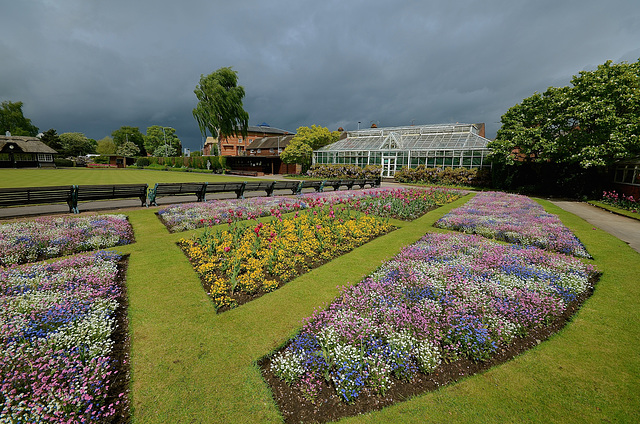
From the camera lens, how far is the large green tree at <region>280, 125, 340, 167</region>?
42219 millimetres

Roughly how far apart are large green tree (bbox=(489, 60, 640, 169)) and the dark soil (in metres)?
19.7

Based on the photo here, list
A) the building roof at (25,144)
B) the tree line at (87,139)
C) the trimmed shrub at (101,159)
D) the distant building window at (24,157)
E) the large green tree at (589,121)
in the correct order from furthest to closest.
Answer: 1. the trimmed shrub at (101,159)
2. the tree line at (87,139)
3. the distant building window at (24,157)
4. the building roof at (25,144)
5. the large green tree at (589,121)

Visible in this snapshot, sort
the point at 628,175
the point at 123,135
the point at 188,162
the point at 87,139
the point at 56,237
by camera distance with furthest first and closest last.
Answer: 1. the point at 123,135
2. the point at 87,139
3. the point at 188,162
4. the point at 628,175
5. the point at 56,237

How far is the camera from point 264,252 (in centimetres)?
658

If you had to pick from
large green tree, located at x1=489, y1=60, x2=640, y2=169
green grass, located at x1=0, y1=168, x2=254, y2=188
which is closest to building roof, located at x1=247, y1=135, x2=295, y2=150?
green grass, located at x1=0, y1=168, x2=254, y2=188

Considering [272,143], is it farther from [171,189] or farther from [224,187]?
[171,189]

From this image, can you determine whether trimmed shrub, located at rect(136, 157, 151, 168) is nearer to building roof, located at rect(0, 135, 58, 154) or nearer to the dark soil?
building roof, located at rect(0, 135, 58, 154)

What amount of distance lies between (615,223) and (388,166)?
26.9 m

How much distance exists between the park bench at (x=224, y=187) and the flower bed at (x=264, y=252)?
21.6ft

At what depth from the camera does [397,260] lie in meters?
6.39

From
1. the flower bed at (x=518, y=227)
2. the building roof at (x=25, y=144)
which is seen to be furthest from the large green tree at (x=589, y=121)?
the building roof at (x=25, y=144)

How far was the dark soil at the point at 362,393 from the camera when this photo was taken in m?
2.74

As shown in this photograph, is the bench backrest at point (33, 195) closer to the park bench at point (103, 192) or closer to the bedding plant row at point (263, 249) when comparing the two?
the park bench at point (103, 192)

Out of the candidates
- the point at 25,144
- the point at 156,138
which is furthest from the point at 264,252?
the point at 156,138
